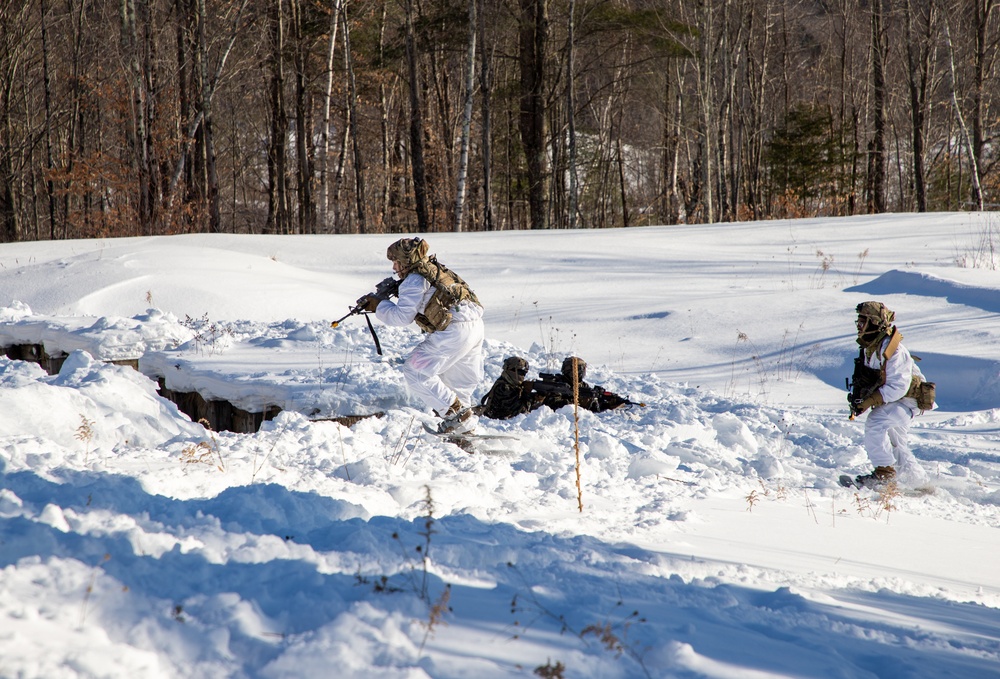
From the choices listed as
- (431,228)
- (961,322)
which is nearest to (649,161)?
(431,228)

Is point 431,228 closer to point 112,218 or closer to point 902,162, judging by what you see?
point 112,218

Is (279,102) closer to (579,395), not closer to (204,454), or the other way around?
(579,395)

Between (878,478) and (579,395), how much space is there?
2.66 m

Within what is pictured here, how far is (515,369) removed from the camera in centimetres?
693

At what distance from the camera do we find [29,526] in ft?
8.75

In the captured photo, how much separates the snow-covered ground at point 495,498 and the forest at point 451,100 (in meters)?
9.46

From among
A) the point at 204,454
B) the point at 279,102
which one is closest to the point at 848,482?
the point at 204,454

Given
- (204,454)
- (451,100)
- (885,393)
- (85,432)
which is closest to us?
(204,454)

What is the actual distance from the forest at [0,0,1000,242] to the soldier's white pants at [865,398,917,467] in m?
13.6

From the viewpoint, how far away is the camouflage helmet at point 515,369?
689 cm

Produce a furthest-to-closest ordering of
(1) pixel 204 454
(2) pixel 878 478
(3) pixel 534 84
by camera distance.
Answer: (3) pixel 534 84
(2) pixel 878 478
(1) pixel 204 454

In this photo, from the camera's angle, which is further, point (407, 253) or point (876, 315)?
point (407, 253)

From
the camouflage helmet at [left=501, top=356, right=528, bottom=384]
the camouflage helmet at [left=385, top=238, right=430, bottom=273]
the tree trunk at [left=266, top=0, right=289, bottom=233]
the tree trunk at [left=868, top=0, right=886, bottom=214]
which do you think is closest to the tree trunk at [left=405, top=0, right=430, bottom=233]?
the tree trunk at [left=266, top=0, right=289, bottom=233]

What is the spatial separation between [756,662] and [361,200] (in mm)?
20976
